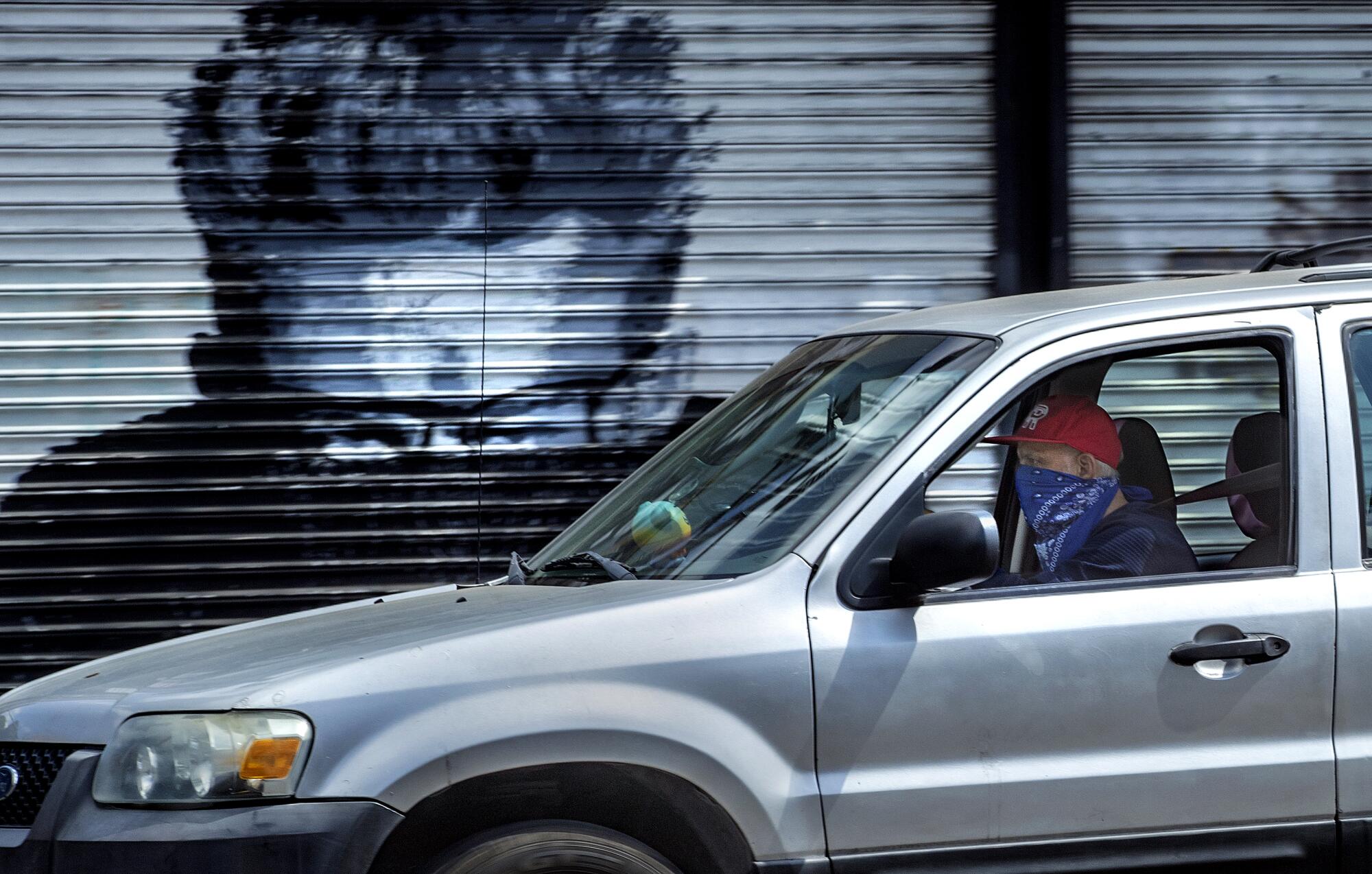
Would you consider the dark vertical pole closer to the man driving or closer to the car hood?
the man driving

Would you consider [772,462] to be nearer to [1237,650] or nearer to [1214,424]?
[1237,650]

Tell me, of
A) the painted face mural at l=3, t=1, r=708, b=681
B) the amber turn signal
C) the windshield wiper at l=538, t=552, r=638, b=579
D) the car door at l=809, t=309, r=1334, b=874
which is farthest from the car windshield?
the painted face mural at l=3, t=1, r=708, b=681

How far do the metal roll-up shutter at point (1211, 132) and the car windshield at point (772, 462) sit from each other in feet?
13.1

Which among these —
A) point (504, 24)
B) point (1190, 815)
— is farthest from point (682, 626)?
point (504, 24)

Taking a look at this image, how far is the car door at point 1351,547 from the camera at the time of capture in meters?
2.49

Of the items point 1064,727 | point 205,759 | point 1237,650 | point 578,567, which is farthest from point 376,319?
point 1237,650

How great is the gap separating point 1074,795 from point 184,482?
5042 millimetres

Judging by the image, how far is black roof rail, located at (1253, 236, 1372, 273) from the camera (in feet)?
10.6

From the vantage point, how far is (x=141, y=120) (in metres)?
6.31

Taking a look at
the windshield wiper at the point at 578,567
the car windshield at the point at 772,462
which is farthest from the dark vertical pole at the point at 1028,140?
the windshield wiper at the point at 578,567

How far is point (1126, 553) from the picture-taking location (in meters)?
2.79

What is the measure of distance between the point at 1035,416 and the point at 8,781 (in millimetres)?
2241

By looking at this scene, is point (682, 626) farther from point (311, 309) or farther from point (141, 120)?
point (141, 120)

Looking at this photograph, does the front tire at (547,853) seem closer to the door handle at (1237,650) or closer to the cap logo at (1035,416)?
the door handle at (1237,650)
